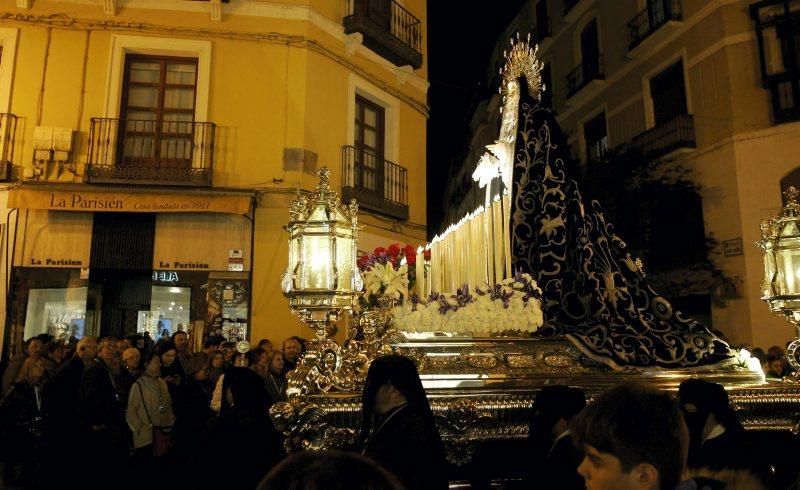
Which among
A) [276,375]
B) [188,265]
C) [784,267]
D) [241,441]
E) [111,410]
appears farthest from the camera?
[188,265]

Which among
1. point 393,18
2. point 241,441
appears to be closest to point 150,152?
point 393,18

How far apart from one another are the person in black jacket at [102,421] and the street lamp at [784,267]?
5.18 metres

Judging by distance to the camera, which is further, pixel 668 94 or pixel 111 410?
pixel 668 94

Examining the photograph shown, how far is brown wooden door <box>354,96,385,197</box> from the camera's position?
1133 cm

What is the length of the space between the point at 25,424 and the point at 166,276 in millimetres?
4374

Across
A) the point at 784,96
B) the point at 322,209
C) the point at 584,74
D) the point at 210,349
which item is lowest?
the point at 210,349

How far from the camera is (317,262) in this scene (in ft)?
12.5

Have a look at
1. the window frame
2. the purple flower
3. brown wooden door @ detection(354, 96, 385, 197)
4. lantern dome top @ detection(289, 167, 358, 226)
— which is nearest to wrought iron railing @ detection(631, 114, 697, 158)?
brown wooden door @ detection(354, 96, 385, 197)

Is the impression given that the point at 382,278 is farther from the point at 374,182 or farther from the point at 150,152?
the point at 374,182

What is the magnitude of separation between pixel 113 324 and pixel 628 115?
11.5 meters

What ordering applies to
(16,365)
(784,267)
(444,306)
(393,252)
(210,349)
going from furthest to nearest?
(210,349)
(16,365)
(393,252)
(784,267)
(444,306)

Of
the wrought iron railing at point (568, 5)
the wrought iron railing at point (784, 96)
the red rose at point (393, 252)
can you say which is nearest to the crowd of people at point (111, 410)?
the red rose at point (393, 252)

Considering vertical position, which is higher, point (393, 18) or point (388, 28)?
point (393, 18)

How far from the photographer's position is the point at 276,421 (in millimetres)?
3432
